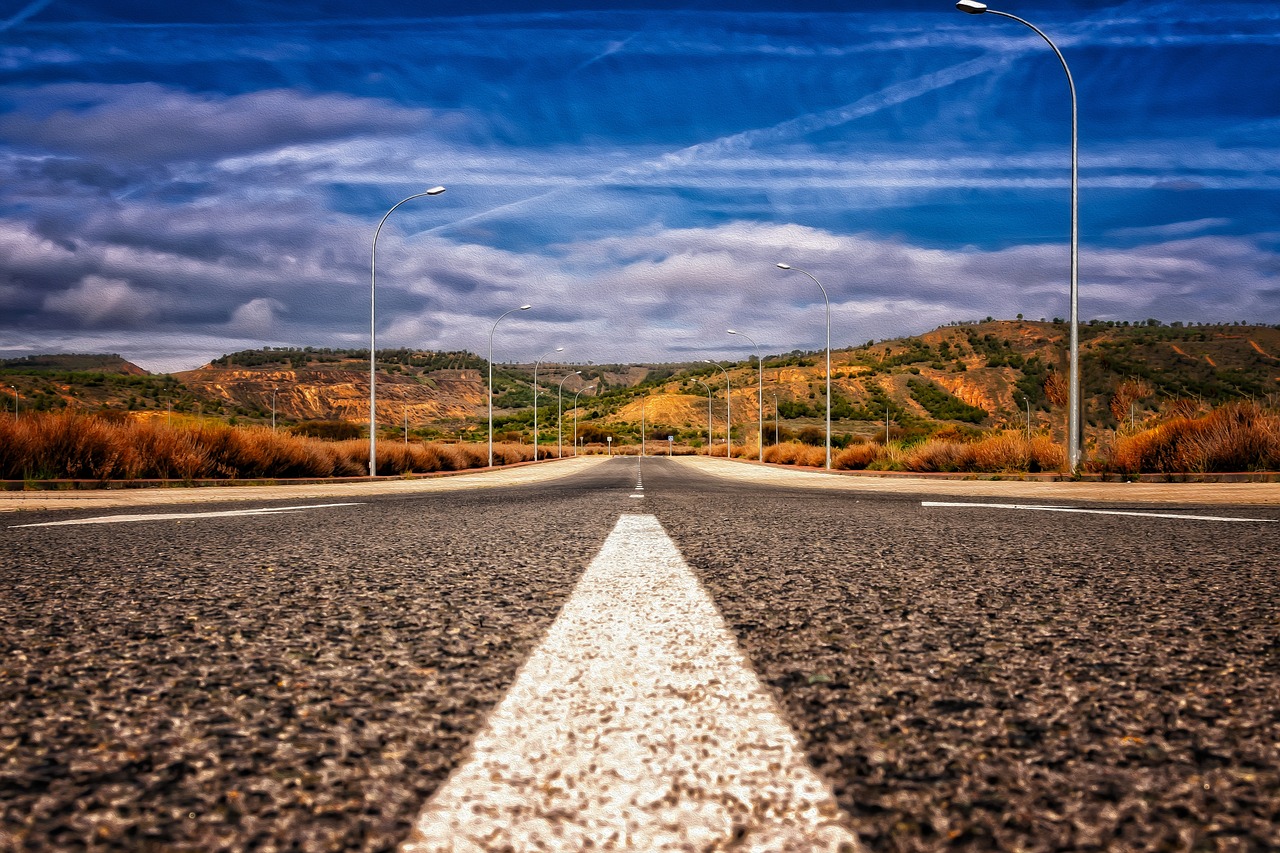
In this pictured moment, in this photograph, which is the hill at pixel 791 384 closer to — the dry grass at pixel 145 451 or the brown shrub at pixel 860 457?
the brown shrub at pixel 860 457

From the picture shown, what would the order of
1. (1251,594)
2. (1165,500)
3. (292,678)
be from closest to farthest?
(292,678) → (1251,594) → (1165,500)

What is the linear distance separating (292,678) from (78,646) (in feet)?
2.18

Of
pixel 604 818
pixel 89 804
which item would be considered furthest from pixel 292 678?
pixel 604 818

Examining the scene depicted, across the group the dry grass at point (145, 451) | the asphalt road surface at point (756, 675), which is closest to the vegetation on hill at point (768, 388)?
the dry grass at point (145, 451)

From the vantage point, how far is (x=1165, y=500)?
324 inches

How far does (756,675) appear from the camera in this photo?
4.93ft

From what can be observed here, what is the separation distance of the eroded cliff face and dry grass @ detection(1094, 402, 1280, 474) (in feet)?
307

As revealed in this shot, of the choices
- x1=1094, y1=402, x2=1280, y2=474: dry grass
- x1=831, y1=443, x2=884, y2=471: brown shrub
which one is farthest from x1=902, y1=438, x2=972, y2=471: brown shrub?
x1=1094, y1=402, x2=1280, y2=474: dry grass

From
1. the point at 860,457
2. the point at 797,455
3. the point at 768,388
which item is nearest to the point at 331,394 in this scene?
the point at 768,388

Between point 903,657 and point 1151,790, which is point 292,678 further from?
point 1151,790

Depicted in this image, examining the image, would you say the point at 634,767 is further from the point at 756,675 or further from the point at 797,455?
the point at 797,455

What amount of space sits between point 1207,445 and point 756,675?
1514cm

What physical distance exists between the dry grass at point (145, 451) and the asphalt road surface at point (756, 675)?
13.3 metres

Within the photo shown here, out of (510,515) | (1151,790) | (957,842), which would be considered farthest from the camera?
(510,515)
